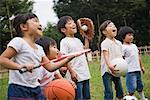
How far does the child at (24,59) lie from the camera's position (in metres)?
4.16

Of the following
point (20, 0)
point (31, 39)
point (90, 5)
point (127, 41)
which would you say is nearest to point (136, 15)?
point (90, 5)

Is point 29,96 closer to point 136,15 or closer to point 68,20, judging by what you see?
point 68,20

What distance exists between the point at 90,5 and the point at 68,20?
4420 cm

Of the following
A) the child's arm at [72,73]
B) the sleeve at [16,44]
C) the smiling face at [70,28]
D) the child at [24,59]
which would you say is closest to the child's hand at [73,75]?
the child's arm at [72,73]

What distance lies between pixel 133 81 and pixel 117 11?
38.2m

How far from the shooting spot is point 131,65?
25.2 feet

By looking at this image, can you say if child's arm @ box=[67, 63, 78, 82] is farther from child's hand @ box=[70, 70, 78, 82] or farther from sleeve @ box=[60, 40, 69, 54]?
sleeve @ box=[60, 40, 69, 54]

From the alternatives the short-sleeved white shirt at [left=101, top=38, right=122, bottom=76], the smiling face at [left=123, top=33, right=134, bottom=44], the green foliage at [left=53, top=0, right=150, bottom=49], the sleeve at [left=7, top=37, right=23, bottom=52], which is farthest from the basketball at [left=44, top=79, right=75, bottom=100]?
the green foliage at [left=53, top=0, right=150, bottom=49]

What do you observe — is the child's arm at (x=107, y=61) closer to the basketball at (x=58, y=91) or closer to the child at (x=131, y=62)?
the child at (x=131, y=62)

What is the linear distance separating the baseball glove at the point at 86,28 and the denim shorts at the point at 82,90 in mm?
694

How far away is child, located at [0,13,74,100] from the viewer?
13.6 feet

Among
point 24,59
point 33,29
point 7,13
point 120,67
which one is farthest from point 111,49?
point 7,13

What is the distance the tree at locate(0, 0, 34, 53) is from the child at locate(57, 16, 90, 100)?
29.1 m

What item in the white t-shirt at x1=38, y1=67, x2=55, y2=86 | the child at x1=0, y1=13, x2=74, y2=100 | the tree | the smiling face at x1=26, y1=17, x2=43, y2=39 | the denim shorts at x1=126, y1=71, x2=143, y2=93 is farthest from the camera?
the tree
